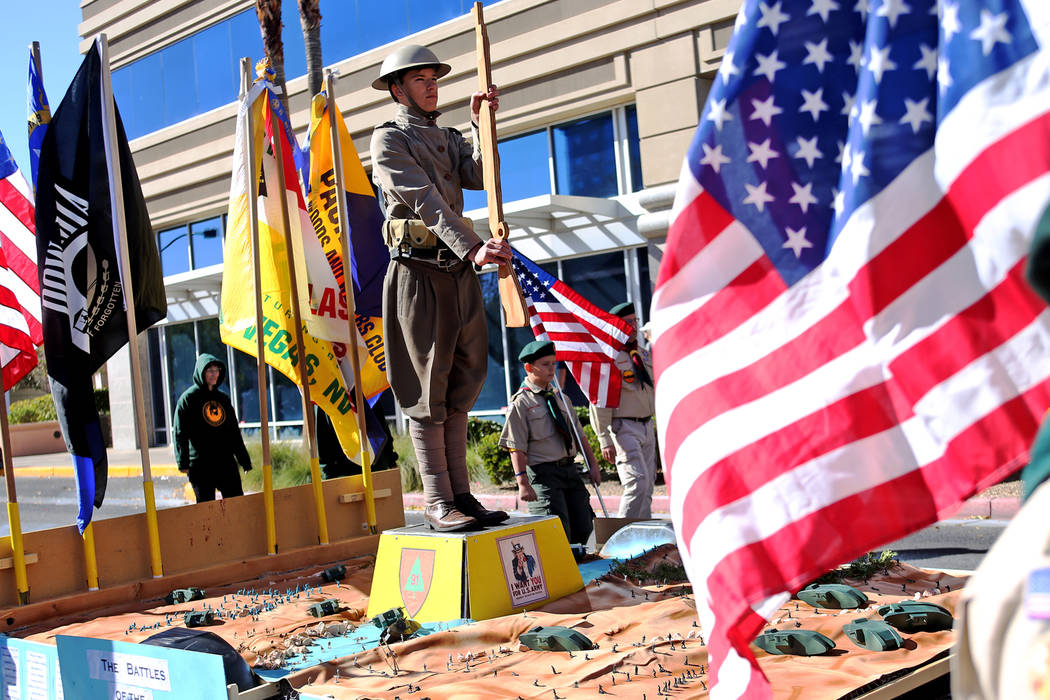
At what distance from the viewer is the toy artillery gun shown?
443cm

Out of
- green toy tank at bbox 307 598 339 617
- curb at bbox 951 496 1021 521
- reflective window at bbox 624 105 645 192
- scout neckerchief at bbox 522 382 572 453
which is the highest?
Answer: reflective window at bbox 624 105 645 192

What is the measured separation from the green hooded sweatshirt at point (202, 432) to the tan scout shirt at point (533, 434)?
333cm

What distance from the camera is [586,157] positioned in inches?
700

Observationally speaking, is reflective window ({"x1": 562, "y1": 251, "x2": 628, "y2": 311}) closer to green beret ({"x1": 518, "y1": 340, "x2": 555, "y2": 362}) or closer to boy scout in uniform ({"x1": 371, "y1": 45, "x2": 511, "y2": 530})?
green beret ({"x1": 518, "y1": 340, "x2": 555, "y2": 362})

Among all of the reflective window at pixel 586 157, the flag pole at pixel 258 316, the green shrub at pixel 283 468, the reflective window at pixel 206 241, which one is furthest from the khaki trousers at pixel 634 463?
the reflective window at pixel 206 241

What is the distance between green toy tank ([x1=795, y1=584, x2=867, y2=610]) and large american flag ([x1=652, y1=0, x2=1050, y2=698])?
211cm

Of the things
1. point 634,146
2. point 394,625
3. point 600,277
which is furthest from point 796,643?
point 600,277

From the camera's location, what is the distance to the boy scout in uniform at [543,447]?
7.37 m

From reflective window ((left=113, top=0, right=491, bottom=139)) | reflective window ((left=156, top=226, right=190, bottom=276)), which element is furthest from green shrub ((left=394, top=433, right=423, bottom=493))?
reflective window ((left=156, top=226, right=190, bottom=276))

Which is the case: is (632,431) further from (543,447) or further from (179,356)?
(179,356)

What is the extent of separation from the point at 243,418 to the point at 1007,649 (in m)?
25.2

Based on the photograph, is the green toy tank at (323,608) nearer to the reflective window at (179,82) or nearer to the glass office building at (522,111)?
the glass office building at (522,111)

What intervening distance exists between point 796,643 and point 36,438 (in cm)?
3342

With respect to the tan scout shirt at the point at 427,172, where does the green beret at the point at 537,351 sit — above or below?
below
